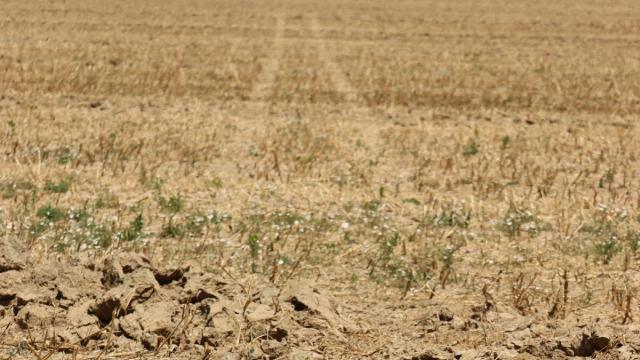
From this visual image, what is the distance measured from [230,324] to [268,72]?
1345cm

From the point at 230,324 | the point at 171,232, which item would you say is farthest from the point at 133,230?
the point at 230,324

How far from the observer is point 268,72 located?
18359 mm

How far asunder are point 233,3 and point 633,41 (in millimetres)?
17407

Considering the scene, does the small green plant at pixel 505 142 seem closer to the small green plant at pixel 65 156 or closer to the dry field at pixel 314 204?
the dry field at pixel 314 204

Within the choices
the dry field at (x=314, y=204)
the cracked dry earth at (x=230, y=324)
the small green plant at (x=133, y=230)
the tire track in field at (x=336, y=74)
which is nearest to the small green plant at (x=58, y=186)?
the dry field at (x=314, y=204)

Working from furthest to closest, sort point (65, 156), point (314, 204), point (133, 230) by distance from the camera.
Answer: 1. point (65, 156)
2. point (314, 204)
3. point (133, 230)

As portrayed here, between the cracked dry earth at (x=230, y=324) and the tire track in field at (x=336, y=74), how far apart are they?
1000 cm

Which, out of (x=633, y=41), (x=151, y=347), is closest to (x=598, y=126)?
(x=151, y=347)

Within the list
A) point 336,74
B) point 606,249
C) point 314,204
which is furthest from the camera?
point 336,74

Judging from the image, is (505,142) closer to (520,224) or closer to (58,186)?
(520,224)

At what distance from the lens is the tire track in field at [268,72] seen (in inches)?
629

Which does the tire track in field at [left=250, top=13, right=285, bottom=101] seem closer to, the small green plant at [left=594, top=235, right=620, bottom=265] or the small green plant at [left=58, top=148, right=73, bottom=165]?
the small green plant at [left=58, top=148, right=73, bottom=165]

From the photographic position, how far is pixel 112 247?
287 inches

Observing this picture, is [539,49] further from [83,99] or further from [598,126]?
[83,99]
